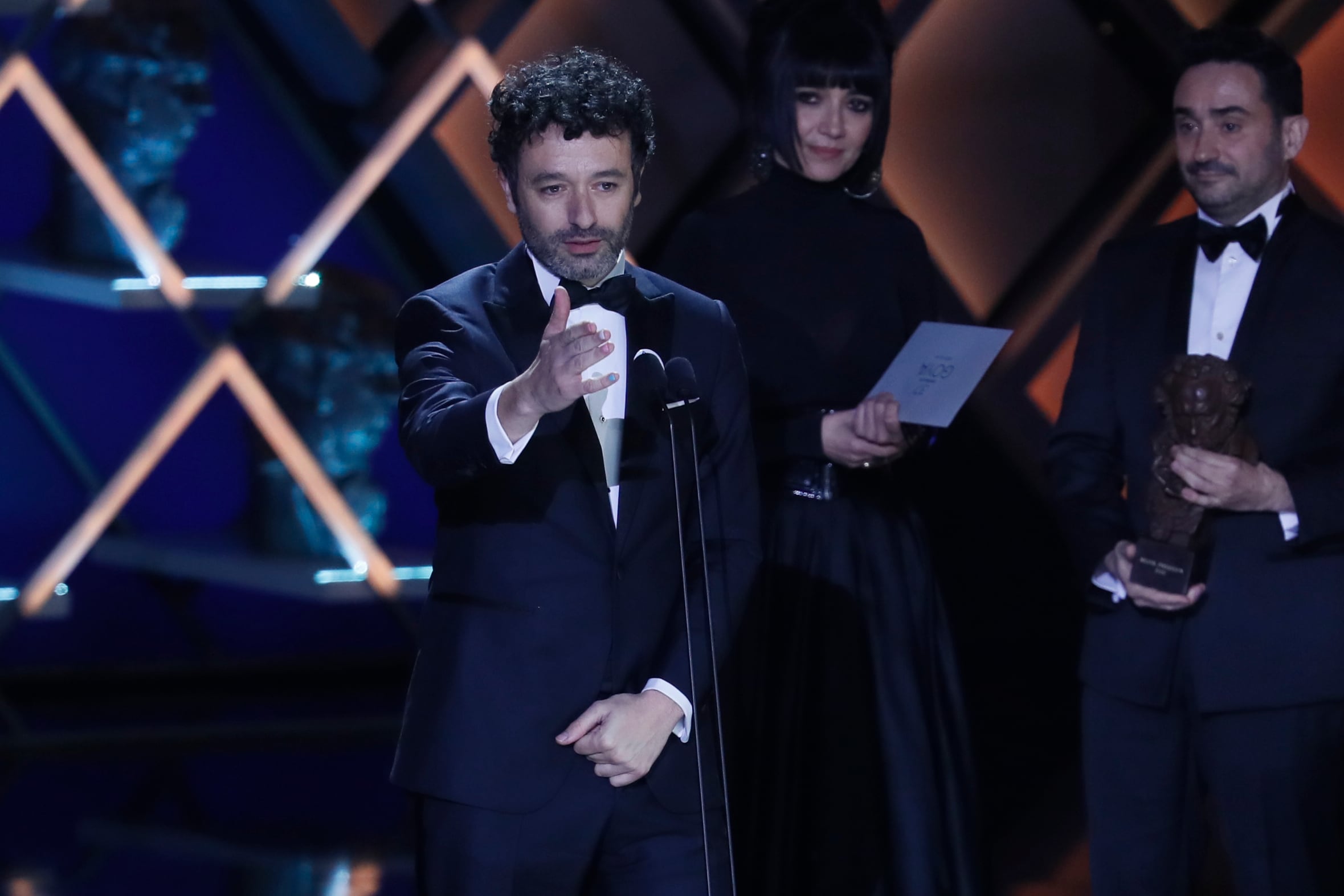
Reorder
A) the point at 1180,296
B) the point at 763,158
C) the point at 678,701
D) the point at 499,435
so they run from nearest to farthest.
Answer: the point at 499,435 < the point at 678,701 < the point at 1180,296 < the point at 763,158

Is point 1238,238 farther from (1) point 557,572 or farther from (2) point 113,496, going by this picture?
(2) point 113,496

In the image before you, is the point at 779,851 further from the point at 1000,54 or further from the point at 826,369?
the point at 1000,54

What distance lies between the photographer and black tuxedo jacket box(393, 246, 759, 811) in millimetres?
1435

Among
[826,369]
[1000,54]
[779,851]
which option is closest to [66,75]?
[1000,54]

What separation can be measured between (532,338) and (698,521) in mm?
235

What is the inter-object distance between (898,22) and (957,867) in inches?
95.2

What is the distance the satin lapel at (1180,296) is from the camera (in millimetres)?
2072

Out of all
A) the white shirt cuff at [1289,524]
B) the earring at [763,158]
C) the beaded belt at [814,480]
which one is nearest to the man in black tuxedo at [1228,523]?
the white shirt cuff at [1289,524]

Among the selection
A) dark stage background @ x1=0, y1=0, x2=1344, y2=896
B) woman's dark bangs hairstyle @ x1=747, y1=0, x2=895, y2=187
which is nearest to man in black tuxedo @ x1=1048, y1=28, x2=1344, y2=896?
woman's dark bangs hairstyle @ x1=747, y1=0, x2=895, y2=187

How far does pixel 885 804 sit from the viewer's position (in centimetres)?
222

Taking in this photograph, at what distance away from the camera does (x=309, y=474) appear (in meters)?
4.25

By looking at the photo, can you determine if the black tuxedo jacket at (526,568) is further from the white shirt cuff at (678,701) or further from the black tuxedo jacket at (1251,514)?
the black tuxedo jacket at (1251,514)

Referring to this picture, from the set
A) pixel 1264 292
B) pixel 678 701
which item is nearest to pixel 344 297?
pixel 1264 292

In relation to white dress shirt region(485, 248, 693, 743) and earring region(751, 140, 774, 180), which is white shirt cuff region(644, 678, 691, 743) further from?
earring region(751, 140, 774, 180)
